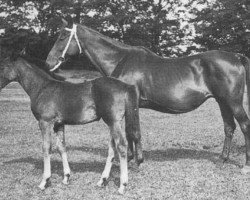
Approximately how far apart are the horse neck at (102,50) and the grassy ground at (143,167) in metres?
2.18

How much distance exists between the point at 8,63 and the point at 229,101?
4498mm

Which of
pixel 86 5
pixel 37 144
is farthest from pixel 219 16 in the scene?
pixel 37 144

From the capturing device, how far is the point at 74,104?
25.0ft

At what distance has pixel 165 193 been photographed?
7.20m

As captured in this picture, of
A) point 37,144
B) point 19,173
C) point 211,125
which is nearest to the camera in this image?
point 19,173

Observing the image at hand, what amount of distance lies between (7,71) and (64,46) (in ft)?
5.86

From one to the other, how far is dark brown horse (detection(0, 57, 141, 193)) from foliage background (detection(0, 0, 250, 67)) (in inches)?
1738

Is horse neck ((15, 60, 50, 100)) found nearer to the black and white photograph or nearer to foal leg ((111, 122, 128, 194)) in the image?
the black and white photograph

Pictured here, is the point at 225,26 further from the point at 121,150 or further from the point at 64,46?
the point at 121,150

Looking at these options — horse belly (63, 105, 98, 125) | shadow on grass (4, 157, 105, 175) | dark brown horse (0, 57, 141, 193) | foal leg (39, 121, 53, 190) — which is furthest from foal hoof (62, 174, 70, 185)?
horse belly (63, 105, 98, 125)

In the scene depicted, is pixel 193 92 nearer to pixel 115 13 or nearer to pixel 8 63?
pixel 8 63

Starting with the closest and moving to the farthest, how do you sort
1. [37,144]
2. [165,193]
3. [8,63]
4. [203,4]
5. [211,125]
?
[165,193] → [8,63] → [37,144] → [211,125] → [203,4]

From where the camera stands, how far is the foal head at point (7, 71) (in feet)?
25.8

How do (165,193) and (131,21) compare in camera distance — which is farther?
(131,21)
